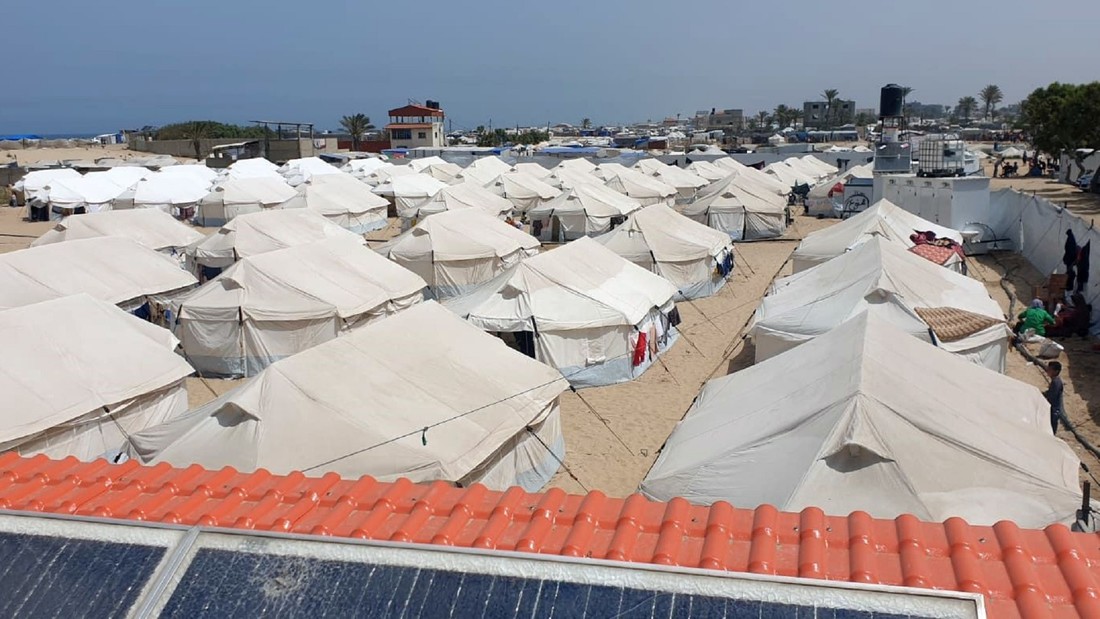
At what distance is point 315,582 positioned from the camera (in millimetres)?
3168

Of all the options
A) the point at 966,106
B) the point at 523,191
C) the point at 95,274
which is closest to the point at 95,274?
the point at 95,274

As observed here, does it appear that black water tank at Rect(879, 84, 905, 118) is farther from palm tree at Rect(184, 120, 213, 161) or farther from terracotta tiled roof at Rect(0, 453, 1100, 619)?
palm tree at Rect(184, 120, 213, 161)

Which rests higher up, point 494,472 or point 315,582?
point 315,582

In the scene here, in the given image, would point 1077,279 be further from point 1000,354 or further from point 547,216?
point 547,216

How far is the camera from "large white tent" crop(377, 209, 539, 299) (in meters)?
21.7

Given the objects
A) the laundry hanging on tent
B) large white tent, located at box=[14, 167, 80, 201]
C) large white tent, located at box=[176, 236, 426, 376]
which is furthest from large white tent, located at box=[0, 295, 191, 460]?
large white tent, located at box=[14, 167, 80, 201]

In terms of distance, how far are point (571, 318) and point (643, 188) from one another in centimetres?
2478

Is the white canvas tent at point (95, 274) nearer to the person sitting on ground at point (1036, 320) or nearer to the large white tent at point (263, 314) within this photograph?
the large white tent at point (263, 314)

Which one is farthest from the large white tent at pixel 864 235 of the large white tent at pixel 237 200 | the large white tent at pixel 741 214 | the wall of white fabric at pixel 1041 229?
the large white tent at pixel 237 200

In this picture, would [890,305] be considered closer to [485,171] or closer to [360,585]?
[360,585]

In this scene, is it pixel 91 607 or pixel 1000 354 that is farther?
pixel 1000 354

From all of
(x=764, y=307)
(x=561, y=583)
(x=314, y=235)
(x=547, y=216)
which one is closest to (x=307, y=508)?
(x=561, y=583)

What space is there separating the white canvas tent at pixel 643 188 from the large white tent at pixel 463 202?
662 cm

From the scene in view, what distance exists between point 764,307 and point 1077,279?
26.6 ft
